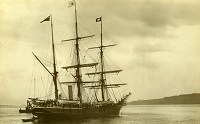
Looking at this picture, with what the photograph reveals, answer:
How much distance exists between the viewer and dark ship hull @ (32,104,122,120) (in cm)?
3612

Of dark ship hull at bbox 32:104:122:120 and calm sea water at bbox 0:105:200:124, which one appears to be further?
calm sea water at bbox 0:105:200:124

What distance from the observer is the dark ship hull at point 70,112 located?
3612cm

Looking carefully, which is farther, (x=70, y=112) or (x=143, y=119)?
(x=143, y=119)

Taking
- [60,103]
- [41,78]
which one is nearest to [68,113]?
[60,103]

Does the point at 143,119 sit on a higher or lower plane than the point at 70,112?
lower

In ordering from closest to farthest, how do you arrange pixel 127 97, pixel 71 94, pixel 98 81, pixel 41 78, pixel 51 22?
pixel 41 78
pixel 51 22
pixel 71 94
pixel 98 81
pixel 127 97

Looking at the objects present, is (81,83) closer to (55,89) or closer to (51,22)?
(55,89)

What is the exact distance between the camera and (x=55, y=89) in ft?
125

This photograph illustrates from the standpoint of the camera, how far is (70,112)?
125ft

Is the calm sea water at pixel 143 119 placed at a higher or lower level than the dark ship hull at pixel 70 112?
lower

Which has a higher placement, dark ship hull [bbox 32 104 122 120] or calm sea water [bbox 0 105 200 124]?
dark ship hull [bbox 32 104 122 120]

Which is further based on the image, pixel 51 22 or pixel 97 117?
pixel 97 117

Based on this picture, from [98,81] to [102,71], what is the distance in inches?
64.9

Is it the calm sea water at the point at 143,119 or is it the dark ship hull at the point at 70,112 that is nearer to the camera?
the dark ship hull at the point at 70,112
